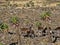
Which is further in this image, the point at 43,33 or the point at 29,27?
the point at 29,27

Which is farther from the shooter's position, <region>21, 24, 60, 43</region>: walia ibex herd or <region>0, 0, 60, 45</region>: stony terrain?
<region>21, 24, 60, 43</region>: walia ibex herd

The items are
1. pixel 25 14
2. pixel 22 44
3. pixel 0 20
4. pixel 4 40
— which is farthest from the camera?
pixel 25 14

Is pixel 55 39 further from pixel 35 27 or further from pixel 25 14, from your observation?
pixel 25 14

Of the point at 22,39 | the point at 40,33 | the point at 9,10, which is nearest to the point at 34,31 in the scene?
the point at 40,33

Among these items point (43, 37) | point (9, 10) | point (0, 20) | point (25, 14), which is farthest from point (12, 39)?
point (9, 10)

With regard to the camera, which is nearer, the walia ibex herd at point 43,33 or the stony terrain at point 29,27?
the stony terrain at point 29,27

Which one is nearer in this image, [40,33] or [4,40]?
[4,40]

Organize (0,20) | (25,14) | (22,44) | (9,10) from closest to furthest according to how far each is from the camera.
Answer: (22,44) < (0,20) < (25,14) < (9,10)
